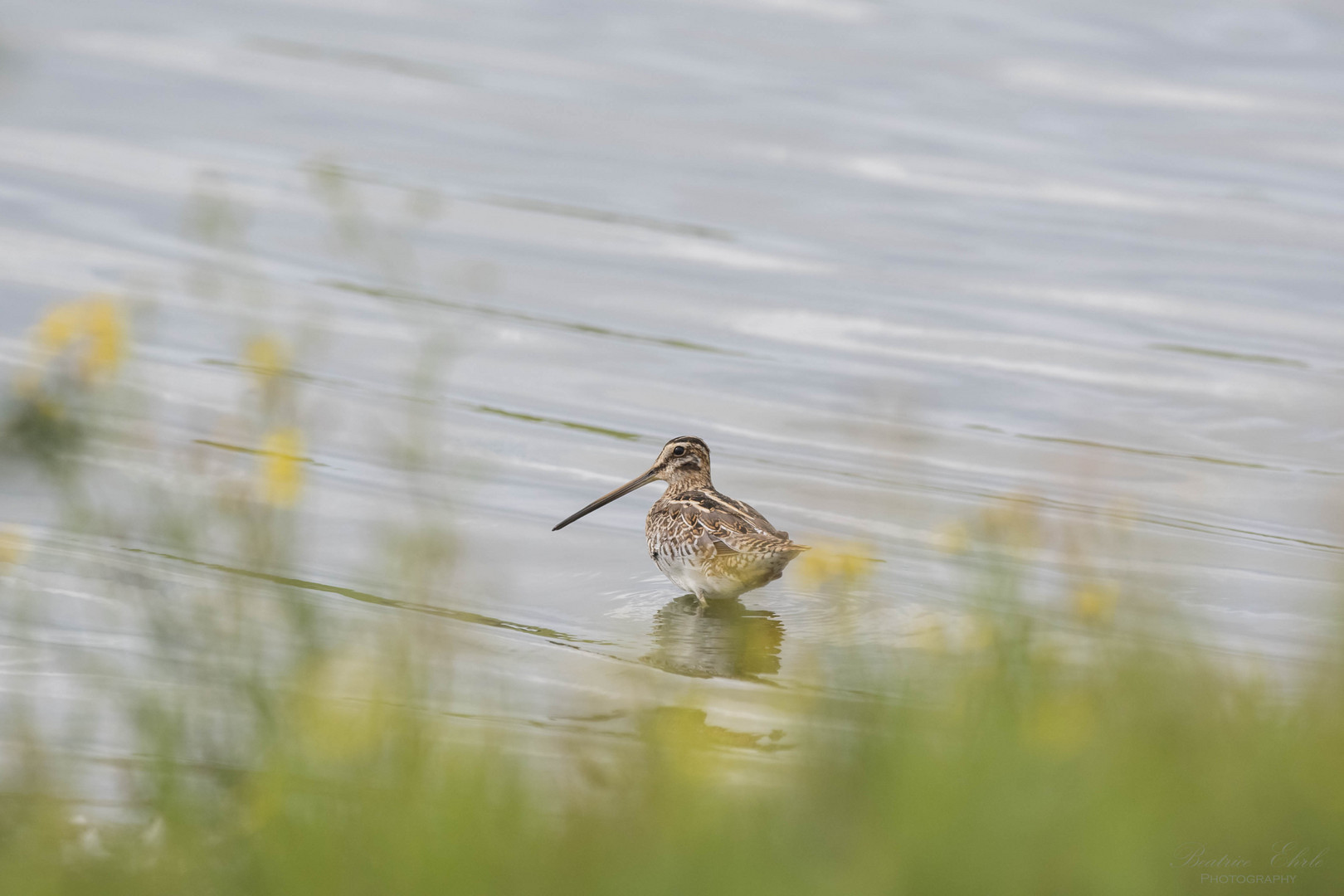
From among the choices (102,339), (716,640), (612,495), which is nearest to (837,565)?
(716,640)

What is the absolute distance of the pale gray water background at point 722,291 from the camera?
812 centimetres

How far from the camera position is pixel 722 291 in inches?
583

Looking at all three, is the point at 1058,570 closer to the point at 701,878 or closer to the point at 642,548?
the point at 642,548

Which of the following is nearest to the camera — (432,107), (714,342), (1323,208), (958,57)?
(714,342)

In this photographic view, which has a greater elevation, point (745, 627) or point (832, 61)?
point (832, 61)

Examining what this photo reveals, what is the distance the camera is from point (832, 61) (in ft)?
78.7

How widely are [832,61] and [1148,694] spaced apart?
68.5ft

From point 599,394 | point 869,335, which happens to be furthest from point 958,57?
point 599,394

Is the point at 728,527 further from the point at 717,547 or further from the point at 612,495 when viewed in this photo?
the point at 612,495

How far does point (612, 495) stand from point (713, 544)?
1.49m

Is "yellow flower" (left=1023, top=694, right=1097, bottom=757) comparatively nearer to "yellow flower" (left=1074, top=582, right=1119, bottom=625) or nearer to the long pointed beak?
"yellow flower" (left=1074, top=582, right=1119, bottom=625)
